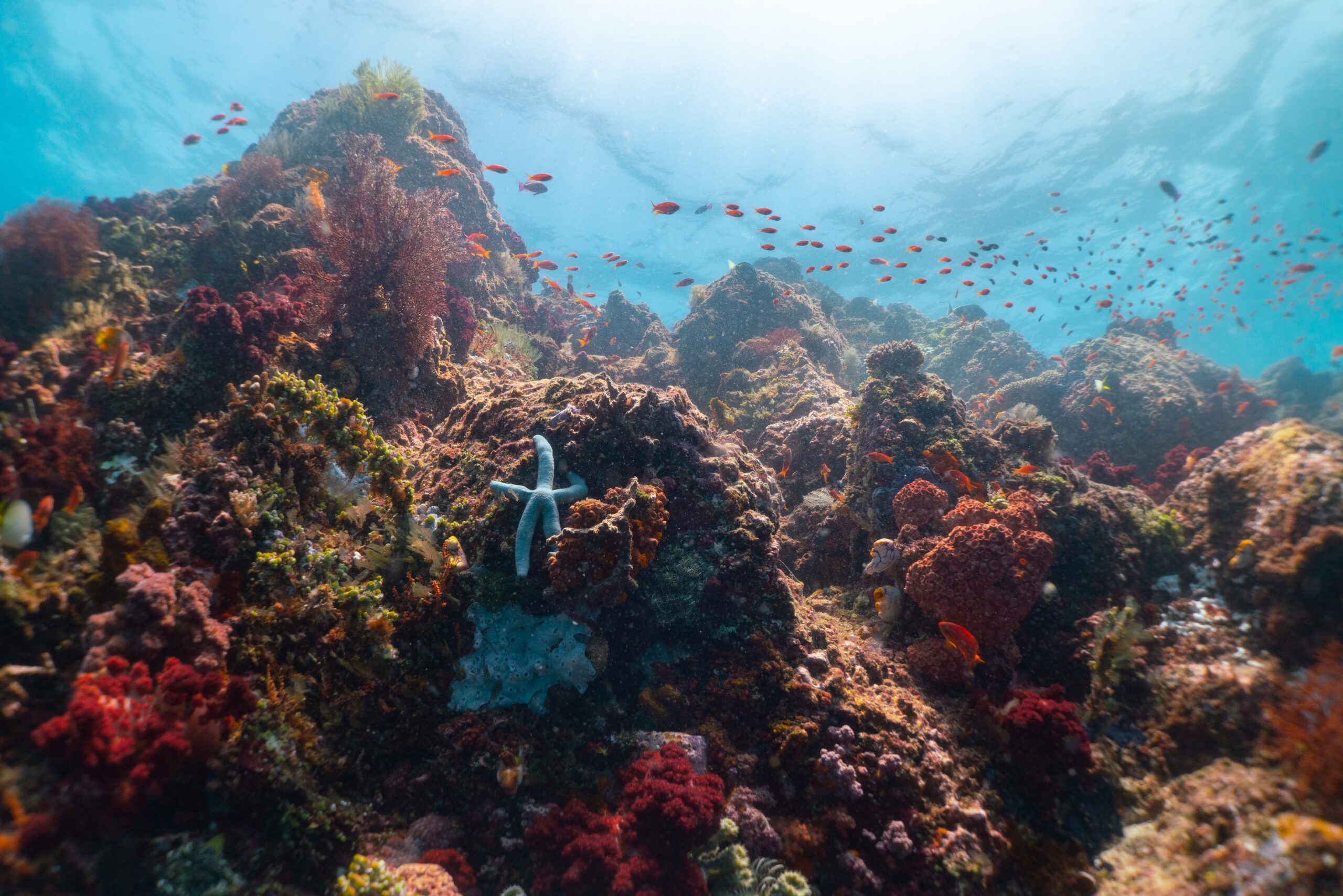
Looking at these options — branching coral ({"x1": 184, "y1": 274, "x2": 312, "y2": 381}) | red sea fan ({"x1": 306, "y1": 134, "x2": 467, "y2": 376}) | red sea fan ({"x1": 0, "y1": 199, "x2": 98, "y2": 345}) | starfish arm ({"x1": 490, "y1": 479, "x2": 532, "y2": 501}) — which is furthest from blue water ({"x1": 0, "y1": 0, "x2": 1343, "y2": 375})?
starfish arm ({"x1": 490, "y1": 479, "x2": 532, "y2": 501})

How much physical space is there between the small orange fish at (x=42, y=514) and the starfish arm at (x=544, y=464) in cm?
323

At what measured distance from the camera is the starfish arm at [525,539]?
13.3 feet

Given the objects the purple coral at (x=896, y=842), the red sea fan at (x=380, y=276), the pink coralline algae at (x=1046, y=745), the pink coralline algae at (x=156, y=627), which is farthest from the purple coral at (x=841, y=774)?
the red sea fan at (x=380, y=276)

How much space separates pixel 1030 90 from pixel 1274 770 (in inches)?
1441

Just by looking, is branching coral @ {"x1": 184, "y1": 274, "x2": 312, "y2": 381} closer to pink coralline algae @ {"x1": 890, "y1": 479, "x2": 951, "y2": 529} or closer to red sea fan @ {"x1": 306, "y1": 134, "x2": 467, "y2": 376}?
red sea fan @ {"x1": 306, "y1": 134, "x2": 467, "y2": 376}

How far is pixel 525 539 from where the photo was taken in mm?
4074

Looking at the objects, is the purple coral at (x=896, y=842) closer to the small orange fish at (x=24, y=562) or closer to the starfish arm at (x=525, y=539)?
the starfish arm at (x=525, y=539)

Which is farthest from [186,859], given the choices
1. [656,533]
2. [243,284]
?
[243,284]

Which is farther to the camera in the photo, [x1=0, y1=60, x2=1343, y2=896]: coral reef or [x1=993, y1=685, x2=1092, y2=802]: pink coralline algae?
[x1=993, y1=685, x2=1092, y2=802]: pink coralline algae

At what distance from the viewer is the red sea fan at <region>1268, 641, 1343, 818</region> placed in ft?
8.80

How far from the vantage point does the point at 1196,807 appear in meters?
3.09

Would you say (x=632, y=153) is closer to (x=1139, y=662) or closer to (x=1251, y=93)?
(x=1251, y=93)

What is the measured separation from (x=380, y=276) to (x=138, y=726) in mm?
5796

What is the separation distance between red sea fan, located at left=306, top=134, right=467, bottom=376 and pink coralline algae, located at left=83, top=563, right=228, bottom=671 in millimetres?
4096
